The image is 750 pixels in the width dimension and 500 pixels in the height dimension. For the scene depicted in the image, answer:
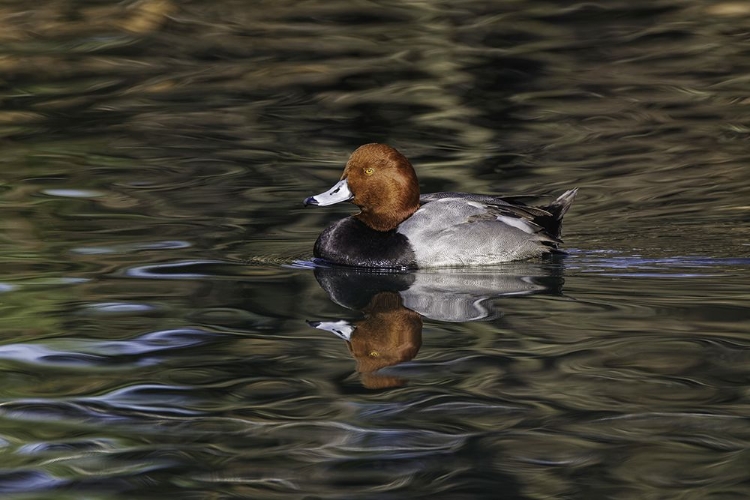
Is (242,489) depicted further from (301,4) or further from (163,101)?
(301,4)

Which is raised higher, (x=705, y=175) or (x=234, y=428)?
(x=234, y=428)

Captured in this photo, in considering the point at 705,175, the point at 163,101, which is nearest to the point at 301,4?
the point at 163,101

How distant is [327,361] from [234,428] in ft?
3.03

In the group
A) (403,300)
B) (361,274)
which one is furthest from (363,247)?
(403,300)

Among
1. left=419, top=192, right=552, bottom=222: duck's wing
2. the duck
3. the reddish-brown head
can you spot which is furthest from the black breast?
left=419, top=192, right=552, bottom=222: duck's wing

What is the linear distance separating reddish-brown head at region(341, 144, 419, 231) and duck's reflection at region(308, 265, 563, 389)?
0.46 meters

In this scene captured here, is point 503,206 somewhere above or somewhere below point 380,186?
below

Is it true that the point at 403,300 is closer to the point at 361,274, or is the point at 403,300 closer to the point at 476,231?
the point at 361,274

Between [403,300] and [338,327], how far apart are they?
76 centimetres

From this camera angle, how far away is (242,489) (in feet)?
13.4

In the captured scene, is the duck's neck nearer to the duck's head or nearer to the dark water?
the duck's head

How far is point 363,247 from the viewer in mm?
7961

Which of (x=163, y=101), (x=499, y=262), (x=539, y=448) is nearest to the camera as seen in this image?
(x=539, y=448)

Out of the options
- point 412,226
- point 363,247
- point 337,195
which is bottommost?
point 363,247
